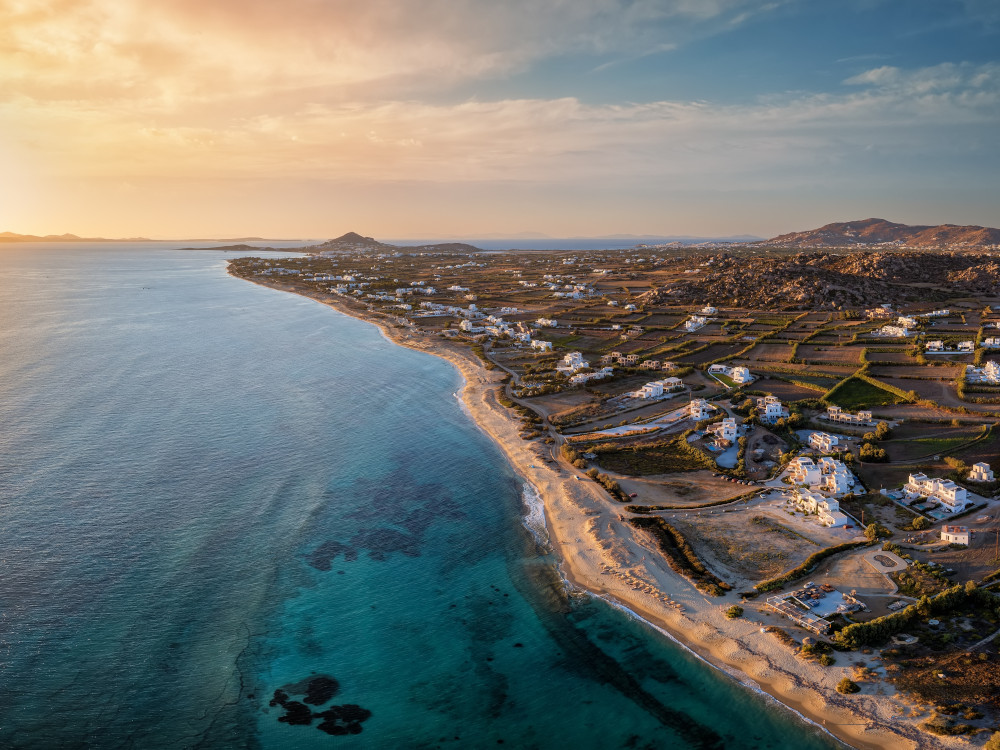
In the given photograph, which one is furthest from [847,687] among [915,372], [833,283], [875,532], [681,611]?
[833,283]

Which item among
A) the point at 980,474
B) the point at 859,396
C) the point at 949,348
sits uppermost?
the point at 949,348

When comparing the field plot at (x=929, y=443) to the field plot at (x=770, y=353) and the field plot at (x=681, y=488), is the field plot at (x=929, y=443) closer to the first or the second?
the field plot at (x=681, y=488)

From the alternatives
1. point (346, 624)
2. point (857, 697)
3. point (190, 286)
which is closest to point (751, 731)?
point (857, 697)

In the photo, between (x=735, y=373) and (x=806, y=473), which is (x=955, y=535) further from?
(x=735, y=373)

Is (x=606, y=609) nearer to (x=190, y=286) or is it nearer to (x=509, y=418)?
(x=509, y=418)

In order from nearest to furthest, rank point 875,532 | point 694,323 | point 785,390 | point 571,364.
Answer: point 875,532, point 785,390, point 571,364, point 694,323

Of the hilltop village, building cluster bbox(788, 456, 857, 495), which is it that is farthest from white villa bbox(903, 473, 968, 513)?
building cluster bbox(788, 456, 857, 495)
